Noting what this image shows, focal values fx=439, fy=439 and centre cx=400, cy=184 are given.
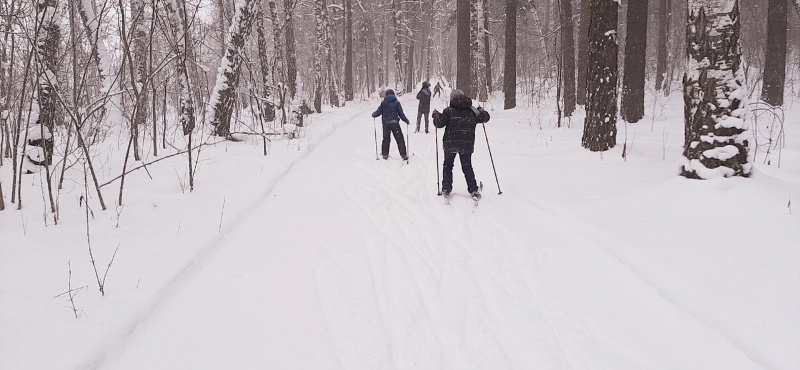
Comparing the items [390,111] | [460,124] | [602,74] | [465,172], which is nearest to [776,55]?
[602,74]

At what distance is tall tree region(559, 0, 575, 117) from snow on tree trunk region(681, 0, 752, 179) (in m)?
8.38

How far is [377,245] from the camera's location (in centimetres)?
465

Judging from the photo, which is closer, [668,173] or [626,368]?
[626,368]

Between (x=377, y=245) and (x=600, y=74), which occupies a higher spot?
(x=600, y=74)

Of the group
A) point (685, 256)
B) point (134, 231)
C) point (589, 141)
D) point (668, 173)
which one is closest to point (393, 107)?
point (589, 141)

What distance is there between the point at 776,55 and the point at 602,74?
913 cm

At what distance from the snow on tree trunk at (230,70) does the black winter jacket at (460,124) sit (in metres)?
6.00

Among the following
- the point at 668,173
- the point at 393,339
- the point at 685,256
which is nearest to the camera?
the point at 393,339

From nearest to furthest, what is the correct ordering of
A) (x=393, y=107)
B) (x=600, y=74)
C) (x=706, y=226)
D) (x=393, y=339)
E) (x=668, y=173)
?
(x=393, y=339) < (x=706, y=226) < (x=668, y=173) < (x=600, y=74) < (x=393, y=107)

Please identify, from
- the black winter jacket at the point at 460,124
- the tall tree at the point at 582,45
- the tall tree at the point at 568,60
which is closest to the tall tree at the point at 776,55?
the tall tree at the point at 582,45

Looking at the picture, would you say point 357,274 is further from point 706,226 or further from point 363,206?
point 706,226

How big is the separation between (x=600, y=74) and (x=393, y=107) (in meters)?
4.18

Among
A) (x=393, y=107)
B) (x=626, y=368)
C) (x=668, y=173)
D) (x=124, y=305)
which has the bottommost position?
(x=626, y=368)

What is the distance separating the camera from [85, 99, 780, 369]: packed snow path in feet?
9.07
